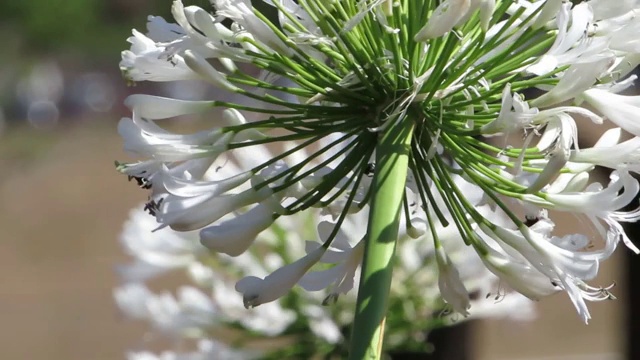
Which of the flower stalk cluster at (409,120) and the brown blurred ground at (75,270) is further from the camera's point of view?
the brown blurred ground at (75,270)

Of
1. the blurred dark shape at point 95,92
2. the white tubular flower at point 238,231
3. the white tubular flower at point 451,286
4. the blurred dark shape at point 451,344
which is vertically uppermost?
the blurred dark shape at point 95,92

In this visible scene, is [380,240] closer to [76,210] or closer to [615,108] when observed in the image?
[615,108]

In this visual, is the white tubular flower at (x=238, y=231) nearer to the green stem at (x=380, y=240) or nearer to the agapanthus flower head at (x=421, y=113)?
the agapanthus flower head at (x=421, y=113)

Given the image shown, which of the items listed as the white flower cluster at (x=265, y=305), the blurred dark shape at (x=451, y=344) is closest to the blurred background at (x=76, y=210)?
the blurred dark shape at (x=451, y=344)

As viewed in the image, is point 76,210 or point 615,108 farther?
point 76,210

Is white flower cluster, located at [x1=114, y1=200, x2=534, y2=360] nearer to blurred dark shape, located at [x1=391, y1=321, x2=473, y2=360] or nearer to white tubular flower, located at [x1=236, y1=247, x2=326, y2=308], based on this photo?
blurred dark shape, located at [x1=391, y1=321, x2=473, y2=360]

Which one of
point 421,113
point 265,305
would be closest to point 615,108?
point 421,113

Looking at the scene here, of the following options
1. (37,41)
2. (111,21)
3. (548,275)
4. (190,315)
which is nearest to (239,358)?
(190,315)
